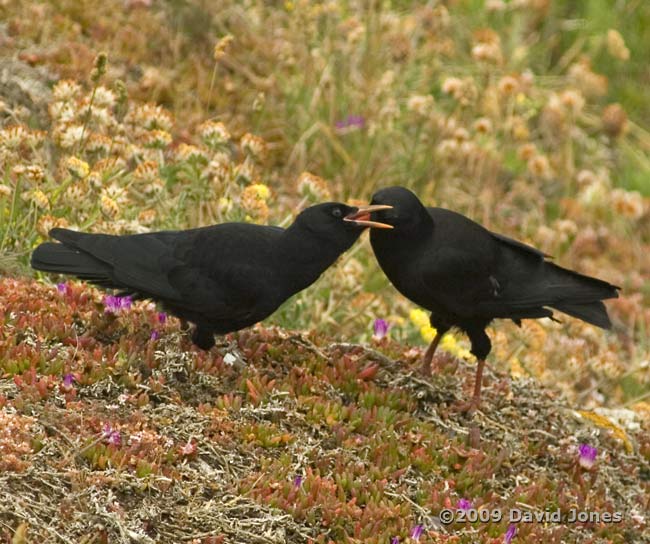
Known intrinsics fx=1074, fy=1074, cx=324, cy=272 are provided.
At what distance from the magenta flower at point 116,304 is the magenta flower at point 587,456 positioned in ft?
8.00

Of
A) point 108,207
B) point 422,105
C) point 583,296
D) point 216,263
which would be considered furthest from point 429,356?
point 422,105

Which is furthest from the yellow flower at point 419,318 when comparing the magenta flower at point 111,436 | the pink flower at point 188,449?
the magenta flower at point 111,436

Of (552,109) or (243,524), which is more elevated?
(552,109)

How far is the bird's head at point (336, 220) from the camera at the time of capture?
17.2 ft

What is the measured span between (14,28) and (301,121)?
2590mm

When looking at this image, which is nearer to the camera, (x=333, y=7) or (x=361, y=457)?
(x=361, y=457)

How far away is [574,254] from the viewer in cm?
1063

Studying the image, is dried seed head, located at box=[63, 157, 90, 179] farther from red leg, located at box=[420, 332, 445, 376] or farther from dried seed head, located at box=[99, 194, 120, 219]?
red leg, located at box=[420, 332, 445, 376]

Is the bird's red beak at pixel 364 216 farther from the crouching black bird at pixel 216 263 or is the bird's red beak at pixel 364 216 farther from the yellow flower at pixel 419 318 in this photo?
the yellow flower at pixel 419 318

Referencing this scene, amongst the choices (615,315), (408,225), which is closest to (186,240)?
(408,225)

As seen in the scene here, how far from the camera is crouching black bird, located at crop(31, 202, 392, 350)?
5.13 meters

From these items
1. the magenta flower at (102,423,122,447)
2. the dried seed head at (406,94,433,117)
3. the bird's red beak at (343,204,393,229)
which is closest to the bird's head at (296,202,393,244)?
the bird's red beak at (343,204,393,229)

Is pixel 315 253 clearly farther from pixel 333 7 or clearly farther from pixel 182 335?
pixel 333 7

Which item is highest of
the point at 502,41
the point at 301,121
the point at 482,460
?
the point at 502,41
